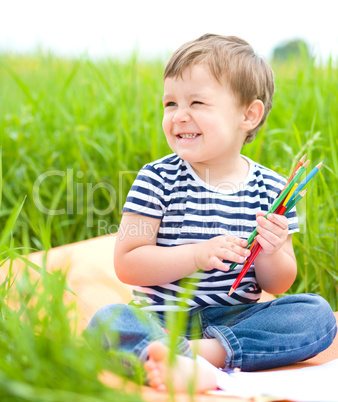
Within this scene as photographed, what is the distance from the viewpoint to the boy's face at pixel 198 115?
116 centimetres

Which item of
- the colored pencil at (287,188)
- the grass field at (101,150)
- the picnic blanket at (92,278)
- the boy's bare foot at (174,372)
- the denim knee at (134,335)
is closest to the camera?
the boy's bare foot at (174,372)

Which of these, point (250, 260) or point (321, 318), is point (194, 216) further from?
point (321, 318)

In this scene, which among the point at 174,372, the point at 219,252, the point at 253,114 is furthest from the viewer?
the point at 253,114

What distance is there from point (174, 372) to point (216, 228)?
44 cm

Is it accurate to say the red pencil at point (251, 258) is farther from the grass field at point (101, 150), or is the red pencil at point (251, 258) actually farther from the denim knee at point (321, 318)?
the grass field at point (101, 150)

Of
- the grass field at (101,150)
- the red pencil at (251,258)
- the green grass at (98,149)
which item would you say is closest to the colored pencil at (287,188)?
the red pencil at (251,258)

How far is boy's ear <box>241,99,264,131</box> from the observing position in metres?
1.25

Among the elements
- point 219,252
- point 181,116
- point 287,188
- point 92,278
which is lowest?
point 92,278

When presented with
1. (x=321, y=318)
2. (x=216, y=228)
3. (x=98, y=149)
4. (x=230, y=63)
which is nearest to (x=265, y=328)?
(x=321, y=318)

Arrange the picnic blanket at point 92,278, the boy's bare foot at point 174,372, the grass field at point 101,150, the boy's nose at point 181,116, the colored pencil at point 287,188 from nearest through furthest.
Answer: the boy's bare foot at point 174,372 < the colored pencil at point 287,188 < the boy's nose at point 181,116 < the picnic blanket at point 92,278 < the grass field at point 101,150

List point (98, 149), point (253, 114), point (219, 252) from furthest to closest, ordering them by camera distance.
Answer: point (98, 149) → point (253, 114) → point (219, 252)

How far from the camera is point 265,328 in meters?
1.11

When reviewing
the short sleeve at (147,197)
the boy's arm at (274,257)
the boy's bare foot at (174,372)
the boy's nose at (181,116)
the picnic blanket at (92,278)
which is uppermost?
the boy's nose at (181,116)

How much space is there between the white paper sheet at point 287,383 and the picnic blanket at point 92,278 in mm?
A: 107
